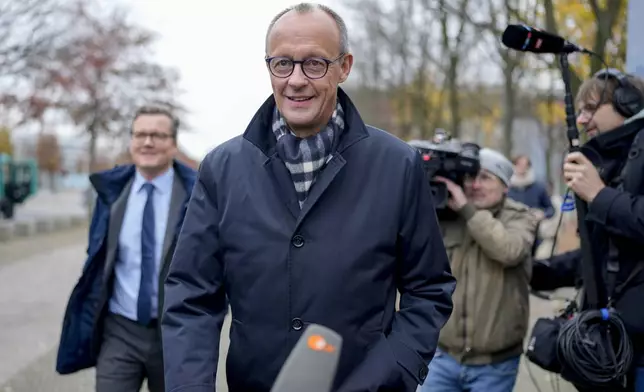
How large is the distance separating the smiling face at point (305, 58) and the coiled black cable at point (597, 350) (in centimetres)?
148

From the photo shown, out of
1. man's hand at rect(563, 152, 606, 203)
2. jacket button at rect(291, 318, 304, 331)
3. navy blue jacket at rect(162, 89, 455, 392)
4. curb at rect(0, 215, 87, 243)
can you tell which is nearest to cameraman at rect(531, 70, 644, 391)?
man's hand at rect(563, 152, 606, 203)

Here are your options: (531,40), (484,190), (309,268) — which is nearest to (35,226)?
(484,190)

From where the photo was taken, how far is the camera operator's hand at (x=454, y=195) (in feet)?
12.9

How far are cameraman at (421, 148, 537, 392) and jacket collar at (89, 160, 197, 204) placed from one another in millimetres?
1395

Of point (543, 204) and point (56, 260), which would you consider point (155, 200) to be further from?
point (56, 260)

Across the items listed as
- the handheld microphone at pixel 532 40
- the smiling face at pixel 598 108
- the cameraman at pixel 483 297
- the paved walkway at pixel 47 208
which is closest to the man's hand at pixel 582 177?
the smiling face at pixel 598 108

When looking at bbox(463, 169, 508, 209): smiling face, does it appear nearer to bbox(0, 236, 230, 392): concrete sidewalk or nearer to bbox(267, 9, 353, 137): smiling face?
bbox(0, 236, 230, 392): concrete sidewalk

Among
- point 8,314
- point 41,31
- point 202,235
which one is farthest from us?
point 41,31

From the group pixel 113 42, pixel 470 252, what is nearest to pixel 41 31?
pixel 113 42

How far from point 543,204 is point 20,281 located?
8050 millimetres

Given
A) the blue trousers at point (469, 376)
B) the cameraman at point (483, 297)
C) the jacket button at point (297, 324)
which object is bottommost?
the blue trousers at point (469, 376)

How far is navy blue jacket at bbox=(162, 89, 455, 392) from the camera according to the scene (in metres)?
2.30

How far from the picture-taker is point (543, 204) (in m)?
11.4

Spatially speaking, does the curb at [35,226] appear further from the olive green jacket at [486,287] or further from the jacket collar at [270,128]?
the jacket collar at [270,128]
